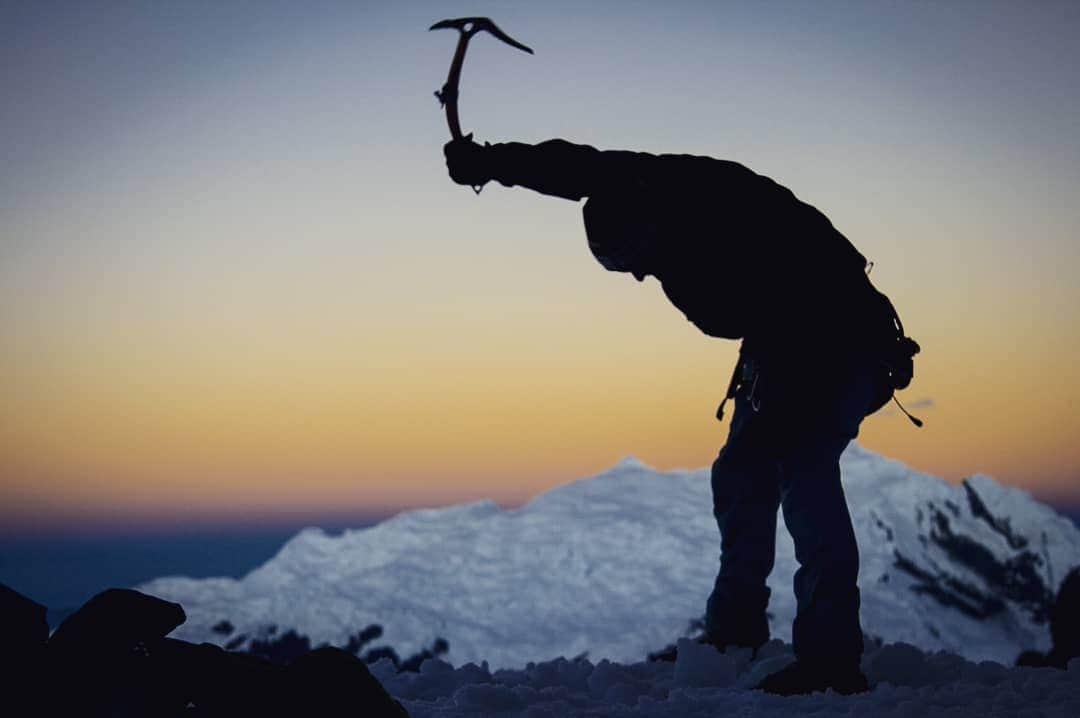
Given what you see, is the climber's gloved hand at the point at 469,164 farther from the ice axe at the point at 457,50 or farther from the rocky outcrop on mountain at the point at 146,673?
the rocky outcrop on mountain at the point at 146,673

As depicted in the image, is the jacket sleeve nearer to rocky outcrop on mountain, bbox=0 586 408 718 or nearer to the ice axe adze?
the ice axe adze

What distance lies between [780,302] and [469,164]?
197 cm

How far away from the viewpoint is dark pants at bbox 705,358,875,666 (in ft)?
16.8

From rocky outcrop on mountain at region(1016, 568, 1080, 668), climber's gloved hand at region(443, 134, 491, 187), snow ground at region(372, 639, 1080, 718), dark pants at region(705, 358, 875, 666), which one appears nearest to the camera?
snow ground at region(372, 639, 1080, 718)

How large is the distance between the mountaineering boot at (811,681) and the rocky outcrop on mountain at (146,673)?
8.42 feet

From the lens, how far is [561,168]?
4.90 meters

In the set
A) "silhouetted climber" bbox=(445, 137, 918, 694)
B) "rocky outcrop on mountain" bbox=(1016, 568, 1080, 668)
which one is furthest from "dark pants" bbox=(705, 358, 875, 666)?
"rocky outcrop on mountain" bbox=(1016, 568, 1080, 668)

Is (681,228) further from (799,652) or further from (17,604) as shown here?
(17,604)

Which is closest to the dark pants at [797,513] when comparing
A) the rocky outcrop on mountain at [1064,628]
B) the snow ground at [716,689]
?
the snow ground at [716,689]

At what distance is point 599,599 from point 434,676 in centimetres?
18946

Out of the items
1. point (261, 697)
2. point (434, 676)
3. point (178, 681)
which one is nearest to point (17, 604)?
point (178, 681)

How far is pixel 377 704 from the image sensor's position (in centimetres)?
307

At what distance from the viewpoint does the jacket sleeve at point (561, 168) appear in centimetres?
486

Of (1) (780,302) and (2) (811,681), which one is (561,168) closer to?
(1) (780,302)
